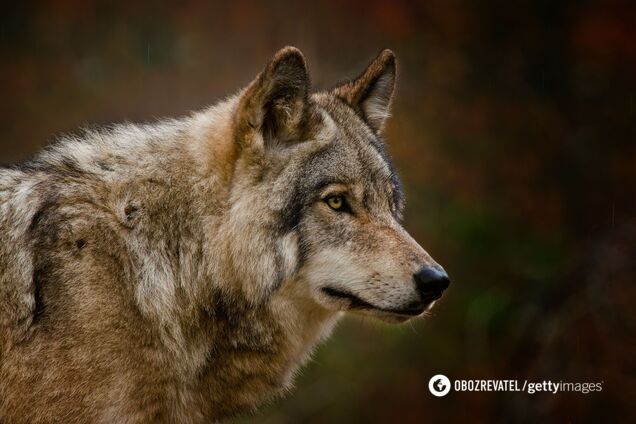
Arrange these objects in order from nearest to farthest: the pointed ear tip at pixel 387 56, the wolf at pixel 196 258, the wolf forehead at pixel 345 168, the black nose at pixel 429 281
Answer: the wolf at pixel 196 258 < the black nose at pixel 429 281 < the wolf forehead at pixel 345 168 < the pointed ear tip at pixel 387 56

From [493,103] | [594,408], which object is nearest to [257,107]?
[594,408]

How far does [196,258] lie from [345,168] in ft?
2.94

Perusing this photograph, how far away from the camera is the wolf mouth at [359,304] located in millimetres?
3910

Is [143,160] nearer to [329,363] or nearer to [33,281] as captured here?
[33,281]

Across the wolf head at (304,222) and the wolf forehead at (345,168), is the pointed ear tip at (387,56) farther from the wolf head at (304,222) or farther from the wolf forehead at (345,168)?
the wolf head at (304,222)

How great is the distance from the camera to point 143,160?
4.02 metres

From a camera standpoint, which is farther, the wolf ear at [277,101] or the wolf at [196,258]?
the wolf ear at [277,101]

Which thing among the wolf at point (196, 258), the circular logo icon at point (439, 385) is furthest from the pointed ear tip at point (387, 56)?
the circular logo icon at point (439, 385)

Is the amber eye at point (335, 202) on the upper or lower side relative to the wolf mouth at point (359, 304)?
upper

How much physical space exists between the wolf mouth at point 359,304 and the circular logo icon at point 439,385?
19.0 feet

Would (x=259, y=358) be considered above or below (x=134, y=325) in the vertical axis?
below

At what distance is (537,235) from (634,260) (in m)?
1.56

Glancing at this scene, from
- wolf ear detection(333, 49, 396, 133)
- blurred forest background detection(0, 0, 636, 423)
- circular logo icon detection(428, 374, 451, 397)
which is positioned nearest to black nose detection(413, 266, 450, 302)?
wolf ear detection(333, 49, 396, 133)

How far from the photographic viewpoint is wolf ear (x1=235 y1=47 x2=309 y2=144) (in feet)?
12.9
